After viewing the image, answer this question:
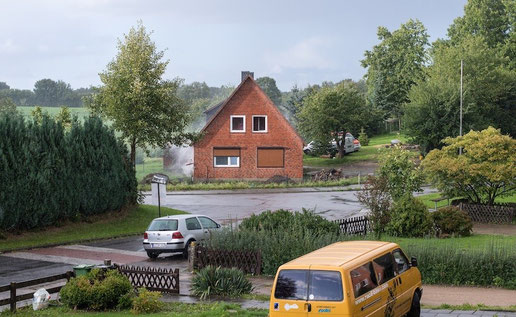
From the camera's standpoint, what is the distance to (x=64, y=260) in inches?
1004

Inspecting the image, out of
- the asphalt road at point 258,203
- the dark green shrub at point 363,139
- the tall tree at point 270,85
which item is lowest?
the asphalt road at point 258,203

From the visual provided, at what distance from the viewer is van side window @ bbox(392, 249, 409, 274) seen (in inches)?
590

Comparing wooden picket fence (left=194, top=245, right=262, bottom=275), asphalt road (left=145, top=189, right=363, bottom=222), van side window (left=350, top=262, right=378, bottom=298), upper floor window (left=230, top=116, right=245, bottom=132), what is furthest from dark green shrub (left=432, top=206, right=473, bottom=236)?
upper floor window (left=230, top=116, right=245, bottom=132)

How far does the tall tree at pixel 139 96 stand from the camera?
3844 centimetres

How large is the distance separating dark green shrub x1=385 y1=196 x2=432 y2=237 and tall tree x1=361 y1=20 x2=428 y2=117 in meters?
58.5

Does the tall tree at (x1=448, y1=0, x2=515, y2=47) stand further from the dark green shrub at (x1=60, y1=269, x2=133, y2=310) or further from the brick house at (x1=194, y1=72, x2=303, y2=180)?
the dark green shrub at (x1=60, y1=269, x2=133, y2=310)

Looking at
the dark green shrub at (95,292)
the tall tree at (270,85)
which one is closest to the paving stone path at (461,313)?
the dark green shrub at (95,292)

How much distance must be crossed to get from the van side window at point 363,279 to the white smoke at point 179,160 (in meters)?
51.6

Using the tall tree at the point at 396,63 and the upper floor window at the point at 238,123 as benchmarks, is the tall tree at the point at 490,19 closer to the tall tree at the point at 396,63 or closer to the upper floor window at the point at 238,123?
the tall tree at the point at 396,63

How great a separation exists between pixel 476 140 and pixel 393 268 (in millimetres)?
22459

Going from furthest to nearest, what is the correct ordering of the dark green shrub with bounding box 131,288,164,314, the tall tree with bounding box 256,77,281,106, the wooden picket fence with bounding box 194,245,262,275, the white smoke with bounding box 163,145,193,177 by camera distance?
the tall tree with bounding box 256,77,281,106, the white smoke with bounding box 163,145,193,177, the wooden picket fence with bounding box 194,245,262,275, the dark green shrub with bounding box 131,288,164,314

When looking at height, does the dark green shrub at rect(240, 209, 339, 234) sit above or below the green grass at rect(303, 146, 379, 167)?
below

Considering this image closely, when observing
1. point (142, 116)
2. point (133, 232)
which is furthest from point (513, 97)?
point (133, 232)

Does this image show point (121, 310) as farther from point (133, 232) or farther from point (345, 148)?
point (345, 148)
